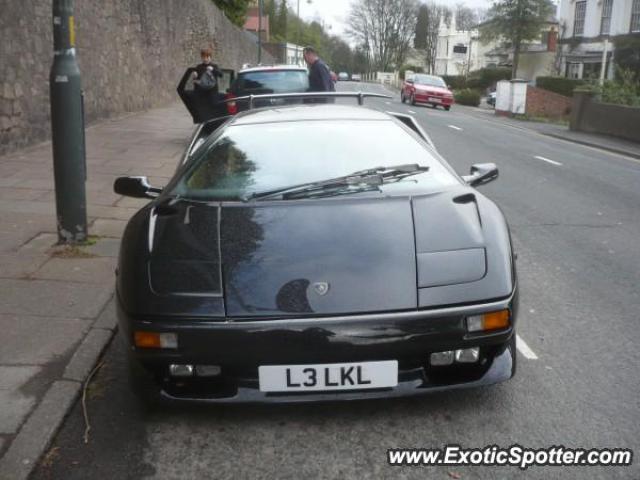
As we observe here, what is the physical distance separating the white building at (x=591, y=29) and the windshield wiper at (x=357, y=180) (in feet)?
134

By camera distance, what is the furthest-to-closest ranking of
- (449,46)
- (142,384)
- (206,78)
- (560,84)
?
(449,46)
(560,84)
(206,78)
(142,384)

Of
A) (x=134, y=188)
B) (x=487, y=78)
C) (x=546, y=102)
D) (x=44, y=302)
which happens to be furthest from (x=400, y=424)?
(x=487, y=78)

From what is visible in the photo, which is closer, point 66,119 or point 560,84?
point 66,119

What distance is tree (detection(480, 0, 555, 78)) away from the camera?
4925 cm

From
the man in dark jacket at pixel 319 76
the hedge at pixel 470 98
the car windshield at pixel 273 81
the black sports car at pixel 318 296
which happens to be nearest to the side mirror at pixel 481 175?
the black sports car at pixel 318 296

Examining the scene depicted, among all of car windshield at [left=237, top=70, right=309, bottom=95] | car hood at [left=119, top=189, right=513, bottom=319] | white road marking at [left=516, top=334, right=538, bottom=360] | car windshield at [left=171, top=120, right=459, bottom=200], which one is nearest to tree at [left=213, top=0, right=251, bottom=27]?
car windshield at [left=237, top=70, right=309, bottom=95]

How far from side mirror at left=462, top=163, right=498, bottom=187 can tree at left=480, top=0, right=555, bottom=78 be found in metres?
48.6

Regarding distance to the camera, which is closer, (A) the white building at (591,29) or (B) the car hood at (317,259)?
(B) the car hood at (317,259)

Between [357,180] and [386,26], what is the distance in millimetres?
Result: 109153

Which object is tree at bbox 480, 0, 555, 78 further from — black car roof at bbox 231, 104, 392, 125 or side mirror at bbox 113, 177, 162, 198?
side mirror at bbox 113, 177, 162, 198

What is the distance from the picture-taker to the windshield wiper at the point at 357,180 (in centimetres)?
358

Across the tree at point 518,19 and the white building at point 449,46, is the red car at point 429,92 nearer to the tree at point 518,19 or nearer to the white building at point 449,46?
the tree at point 518,19

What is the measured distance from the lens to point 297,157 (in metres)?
3.97

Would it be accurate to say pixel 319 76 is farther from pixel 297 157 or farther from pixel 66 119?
pixel 297 157
